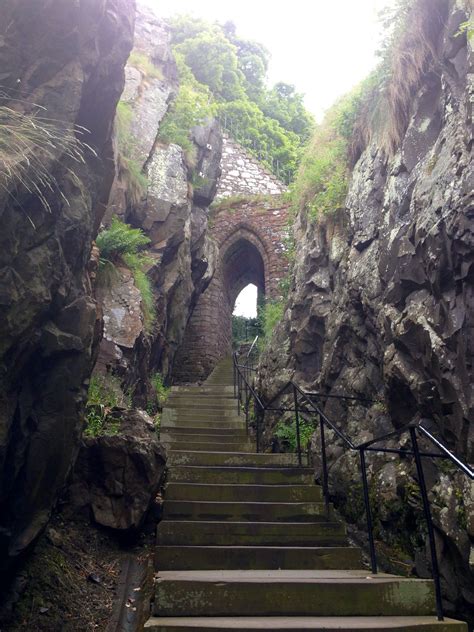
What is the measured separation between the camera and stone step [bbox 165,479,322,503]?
17.2 feet

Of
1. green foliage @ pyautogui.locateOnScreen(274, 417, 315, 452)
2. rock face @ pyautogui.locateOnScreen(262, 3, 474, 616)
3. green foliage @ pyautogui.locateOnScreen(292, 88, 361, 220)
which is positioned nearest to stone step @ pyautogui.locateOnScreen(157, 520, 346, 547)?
rock face @ pyautogui.locateOnScreen(262, 3, 474, 616)

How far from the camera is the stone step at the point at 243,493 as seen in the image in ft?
17.2

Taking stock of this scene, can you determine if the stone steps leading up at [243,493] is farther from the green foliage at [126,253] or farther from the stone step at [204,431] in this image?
the green foliage at [126,253]

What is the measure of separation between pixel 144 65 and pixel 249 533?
12300 millimetres

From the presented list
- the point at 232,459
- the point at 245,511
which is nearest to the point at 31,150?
the point at 245,511

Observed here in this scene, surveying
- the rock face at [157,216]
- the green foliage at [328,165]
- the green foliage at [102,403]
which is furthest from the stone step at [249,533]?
the green foliage at [328,165]

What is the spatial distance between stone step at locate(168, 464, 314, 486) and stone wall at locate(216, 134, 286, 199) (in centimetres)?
1405

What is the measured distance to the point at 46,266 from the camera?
3.60 m

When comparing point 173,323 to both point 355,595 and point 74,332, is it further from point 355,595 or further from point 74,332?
point 355,595

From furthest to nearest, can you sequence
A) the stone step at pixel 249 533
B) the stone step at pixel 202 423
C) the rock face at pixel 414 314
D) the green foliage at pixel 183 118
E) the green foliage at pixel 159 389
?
the green foliage at pixel 183 118, the green foliage at pixel 159 389, the stone step at pixel 202 423, the stone step at pixel 249 533, the rock face at pixel 414 314

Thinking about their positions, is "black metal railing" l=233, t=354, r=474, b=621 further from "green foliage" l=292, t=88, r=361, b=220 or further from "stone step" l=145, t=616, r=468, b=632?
"green foliage" l=292, t=88, r=361, b=220

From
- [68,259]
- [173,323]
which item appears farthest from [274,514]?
[173,323]

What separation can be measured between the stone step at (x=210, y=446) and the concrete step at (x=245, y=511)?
182 cm

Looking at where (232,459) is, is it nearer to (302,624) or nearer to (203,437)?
(203,437)
